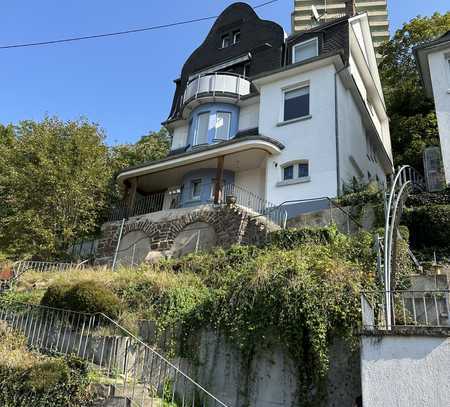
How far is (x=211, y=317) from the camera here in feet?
29.2

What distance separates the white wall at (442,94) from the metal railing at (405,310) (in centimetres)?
650

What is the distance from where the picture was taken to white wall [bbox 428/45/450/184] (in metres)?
13.4

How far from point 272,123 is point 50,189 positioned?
33.6 feet

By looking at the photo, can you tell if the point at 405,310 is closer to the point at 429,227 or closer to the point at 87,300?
the point at 429,227

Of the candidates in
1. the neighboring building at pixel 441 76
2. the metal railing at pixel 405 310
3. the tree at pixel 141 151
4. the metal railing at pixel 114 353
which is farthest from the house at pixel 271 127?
the metal railing at pixel 405 310

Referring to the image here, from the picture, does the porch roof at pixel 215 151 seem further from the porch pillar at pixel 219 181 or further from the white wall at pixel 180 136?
the white wall at pixel 180 136

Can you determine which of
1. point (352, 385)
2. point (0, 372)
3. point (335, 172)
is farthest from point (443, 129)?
point (0, 372)

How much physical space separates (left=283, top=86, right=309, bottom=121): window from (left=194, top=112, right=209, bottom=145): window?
4200 mm

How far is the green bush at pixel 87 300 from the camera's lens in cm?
976

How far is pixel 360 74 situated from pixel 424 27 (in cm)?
915

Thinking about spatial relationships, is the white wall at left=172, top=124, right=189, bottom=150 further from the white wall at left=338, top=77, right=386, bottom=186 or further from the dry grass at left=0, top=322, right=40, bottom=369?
the dry grass at left=0, top=322, right=40, bottom=369

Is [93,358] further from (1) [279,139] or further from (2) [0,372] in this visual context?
(1) [279,139]

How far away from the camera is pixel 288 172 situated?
58.1 feet

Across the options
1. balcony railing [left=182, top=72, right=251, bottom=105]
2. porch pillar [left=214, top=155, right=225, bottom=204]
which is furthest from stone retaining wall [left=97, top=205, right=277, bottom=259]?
balcony railing [left=182, top=72, right=251, bottom=105]
